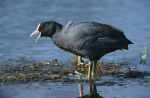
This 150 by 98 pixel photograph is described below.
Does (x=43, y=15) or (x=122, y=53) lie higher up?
(x=43, y=15)

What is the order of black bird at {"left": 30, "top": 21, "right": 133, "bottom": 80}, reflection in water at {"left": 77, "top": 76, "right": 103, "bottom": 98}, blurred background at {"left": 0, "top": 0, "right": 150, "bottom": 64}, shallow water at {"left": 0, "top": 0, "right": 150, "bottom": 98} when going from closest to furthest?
reflection in water at {"left": 77, "top": 76, "right": 103, "bottom": 98} → black bird at {"left": 30, "top": 21, "right": 133, "bottom": 80} → shallow water at {"left": 0, "top": 0, "right": 150, "bottom": 98} → blurred background at {"left": 0, "top": 0, "right": 150, "bottom": 64}

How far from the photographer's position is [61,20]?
15375 mm

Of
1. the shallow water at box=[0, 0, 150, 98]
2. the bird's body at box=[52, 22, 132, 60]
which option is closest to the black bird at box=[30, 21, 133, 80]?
the bird's body at box=[52, 22, 132, 60]

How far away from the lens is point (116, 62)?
10.1m

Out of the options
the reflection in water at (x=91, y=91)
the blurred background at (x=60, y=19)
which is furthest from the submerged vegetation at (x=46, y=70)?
the blurred background at (x=60, y=19)

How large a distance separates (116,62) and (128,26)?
14.7 ft

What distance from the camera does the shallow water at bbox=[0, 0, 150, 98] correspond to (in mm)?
11148

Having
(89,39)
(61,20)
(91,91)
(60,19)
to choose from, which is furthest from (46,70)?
(60,19)

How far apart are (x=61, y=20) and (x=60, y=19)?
0.66ft

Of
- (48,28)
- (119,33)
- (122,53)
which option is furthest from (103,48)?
(122,53)

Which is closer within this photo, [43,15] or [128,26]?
[128,26]

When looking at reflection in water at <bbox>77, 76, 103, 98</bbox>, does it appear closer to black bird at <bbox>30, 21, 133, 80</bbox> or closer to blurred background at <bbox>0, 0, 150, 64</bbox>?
black bird at <bbox>30, 21, 133, 80</bbox>

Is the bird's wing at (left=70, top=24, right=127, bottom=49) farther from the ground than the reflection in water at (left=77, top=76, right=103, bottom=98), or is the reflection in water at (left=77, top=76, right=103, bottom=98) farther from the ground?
the bird's wing at (left=70, top=24, right=127, bottom=49)

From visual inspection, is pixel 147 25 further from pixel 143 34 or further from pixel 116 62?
pixel 116 62
